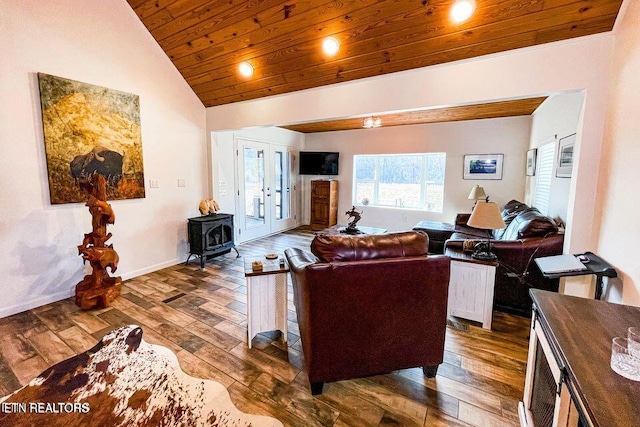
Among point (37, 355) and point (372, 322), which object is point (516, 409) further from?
point (37, 355)

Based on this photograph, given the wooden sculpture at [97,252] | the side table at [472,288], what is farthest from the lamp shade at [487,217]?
the wooden sculpture at [97,252]

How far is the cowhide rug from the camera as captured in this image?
1605mm

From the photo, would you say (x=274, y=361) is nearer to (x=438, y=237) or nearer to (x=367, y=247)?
(x=367, y=247)

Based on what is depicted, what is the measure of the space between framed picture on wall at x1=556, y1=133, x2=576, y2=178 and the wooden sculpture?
483 cm

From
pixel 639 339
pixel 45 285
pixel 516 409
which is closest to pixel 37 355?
pixel 45 285

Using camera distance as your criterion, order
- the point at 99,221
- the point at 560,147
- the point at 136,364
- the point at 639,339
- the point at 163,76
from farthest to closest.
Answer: the point at 163,76 → the point at 560,147 → the point at 99,221 → the point at 136,364 → the point at 639,339

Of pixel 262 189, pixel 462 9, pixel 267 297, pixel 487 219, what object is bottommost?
pixel 267 297

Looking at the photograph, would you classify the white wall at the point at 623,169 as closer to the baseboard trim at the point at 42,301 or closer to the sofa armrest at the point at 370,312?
the sofa armrest at the point at 370,312

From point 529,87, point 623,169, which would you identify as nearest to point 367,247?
point 623,169

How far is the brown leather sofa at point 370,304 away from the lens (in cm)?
164

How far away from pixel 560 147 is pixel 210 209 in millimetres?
4758

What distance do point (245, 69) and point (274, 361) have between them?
3.27 meters

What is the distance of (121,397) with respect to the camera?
5.76ft

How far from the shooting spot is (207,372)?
1998 mm
